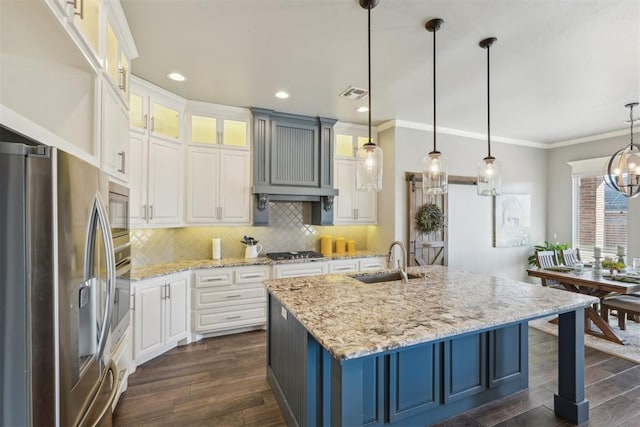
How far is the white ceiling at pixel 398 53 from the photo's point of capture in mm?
2002

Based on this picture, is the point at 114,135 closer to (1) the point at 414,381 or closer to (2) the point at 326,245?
(1) the point at 414,381

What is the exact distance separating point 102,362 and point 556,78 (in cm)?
433

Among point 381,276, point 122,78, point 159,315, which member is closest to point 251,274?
point 159,315

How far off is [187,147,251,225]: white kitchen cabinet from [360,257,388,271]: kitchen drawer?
1.74 meters

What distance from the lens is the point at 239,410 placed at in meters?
2.20

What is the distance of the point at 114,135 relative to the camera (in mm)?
2094

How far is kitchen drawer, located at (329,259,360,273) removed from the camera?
3992 mm

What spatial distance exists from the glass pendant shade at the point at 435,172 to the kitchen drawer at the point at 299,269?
2010 millimetres

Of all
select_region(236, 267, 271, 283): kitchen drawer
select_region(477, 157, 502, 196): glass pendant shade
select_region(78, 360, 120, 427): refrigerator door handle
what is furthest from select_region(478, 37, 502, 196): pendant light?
select_region(78, 360, 120, 427): refrigerator door handle

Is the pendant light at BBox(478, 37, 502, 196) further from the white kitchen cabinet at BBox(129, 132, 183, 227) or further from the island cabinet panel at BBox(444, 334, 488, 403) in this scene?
the white kitchen cabinet at BBox(129, 132, 183, 227)

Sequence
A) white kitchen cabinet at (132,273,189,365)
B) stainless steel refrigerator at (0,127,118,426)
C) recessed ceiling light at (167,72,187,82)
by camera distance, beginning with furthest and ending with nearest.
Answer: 1. recessed ceiling light at (167,72,187,82)
2. white kitchen cabinet at (132,273,189,365)
3. stainless steel refrigerator at (0,127,118,426)

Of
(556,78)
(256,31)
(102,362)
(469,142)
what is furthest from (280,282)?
(469,142)

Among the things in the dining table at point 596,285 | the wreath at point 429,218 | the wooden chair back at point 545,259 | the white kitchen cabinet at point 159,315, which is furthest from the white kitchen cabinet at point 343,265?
the wooden chair back at point 545,259

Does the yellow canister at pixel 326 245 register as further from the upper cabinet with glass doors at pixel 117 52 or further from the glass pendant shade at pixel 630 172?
the glass pendant shade at pixel 630 172
